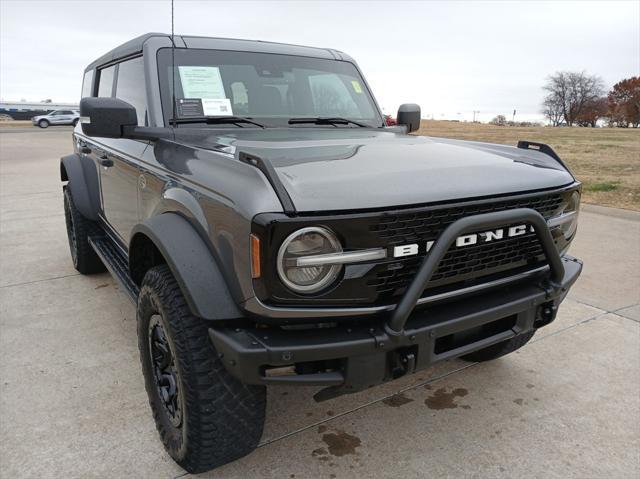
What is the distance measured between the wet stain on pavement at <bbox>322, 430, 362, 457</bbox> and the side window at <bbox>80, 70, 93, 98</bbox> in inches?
138

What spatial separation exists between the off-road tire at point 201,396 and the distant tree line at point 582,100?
3112 inches

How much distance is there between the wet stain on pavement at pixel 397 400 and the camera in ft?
8.93

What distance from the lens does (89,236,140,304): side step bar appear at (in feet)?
9.35

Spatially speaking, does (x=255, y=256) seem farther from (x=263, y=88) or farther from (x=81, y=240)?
(x=81, y=240)

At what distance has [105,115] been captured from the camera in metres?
2.49

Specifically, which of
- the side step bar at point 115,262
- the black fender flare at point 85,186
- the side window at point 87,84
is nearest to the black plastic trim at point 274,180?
the side step bar at point 115,262

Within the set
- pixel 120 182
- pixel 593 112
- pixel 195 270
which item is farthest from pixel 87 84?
pixel 593 112

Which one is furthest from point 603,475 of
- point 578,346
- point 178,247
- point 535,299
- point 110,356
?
point 110,356

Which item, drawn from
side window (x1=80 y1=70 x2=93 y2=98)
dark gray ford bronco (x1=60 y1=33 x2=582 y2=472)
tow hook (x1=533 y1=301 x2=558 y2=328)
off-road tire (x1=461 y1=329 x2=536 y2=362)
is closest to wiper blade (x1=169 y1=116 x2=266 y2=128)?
dark gray ford bronco (x1=60 y1=33 x2=582 y2=472)

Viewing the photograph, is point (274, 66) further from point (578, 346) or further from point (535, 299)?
point (578, 346)

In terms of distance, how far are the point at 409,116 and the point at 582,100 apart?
264ft

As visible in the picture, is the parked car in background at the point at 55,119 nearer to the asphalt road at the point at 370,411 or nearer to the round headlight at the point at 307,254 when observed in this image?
the asphalt road at the point at 370,411

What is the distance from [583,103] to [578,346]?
264 ft

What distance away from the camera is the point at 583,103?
73188mm
